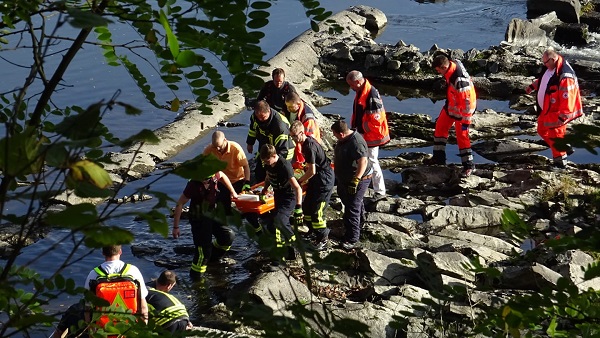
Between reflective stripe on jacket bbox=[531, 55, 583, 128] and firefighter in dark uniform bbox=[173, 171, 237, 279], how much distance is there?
208 inches

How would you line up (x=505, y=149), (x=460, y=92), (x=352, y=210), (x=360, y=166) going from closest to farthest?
(x=360, y=166) → (x=352, y=210) → (x=460, y=92) → (x=505, y=149)

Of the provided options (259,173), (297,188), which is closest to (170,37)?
(297,188)

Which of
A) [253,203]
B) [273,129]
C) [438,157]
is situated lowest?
[438,157]

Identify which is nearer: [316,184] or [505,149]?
[316,184]

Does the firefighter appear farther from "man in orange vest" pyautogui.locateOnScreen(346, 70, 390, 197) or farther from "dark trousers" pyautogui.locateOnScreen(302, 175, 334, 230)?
"dark trousers" pyautogui.locateOnScreen(302, 175, 334, 230)

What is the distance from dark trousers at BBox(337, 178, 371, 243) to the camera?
11180 mm

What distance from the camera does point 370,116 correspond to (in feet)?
41.9

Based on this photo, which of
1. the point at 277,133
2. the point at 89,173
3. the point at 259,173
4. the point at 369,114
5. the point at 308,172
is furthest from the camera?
the point at 369,114

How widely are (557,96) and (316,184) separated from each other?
15.0 ft

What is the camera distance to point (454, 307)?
27.1ft

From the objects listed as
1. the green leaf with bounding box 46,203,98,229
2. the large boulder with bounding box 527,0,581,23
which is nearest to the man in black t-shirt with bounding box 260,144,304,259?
the green leaf with bounding box 46,203,98,229

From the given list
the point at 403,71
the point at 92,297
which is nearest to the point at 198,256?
the point at 92,297

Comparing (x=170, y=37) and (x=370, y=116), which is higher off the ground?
(x=170, y=37)

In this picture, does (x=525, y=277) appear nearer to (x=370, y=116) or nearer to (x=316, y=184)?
(x=316, y=184)
